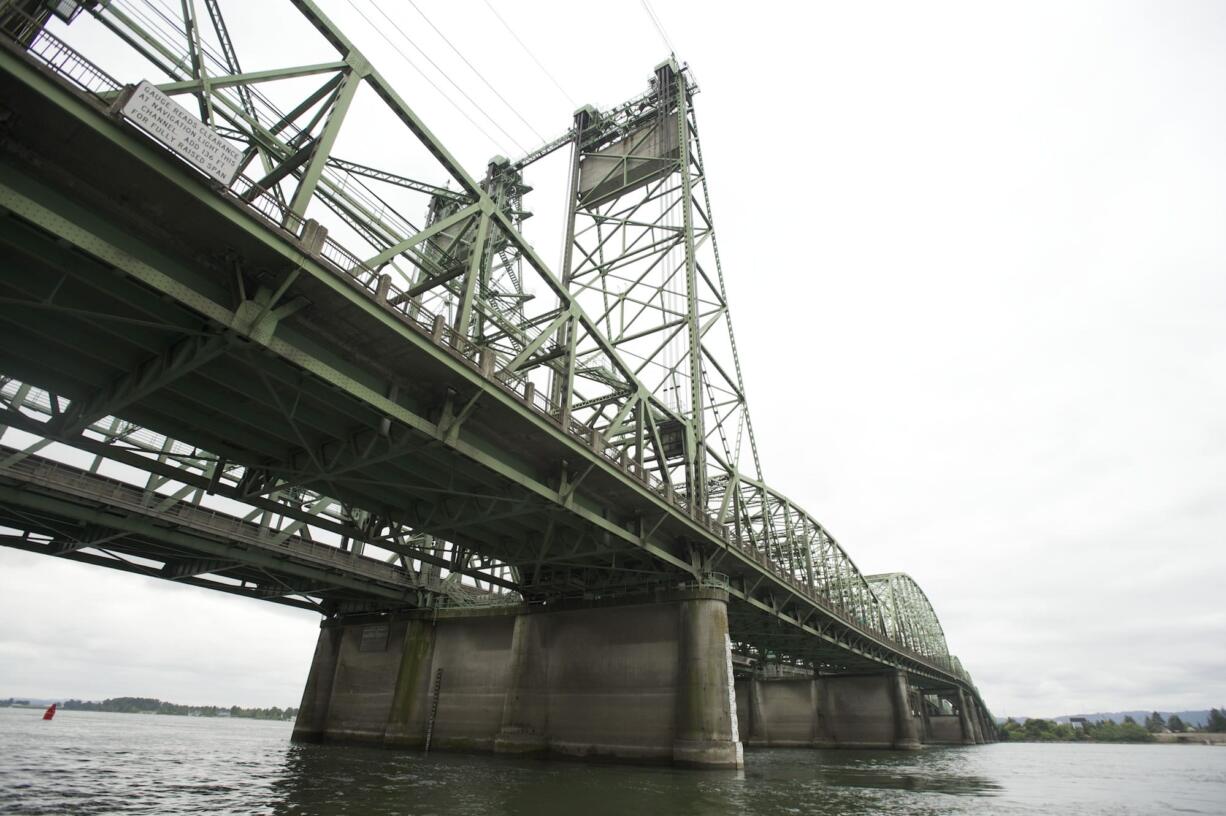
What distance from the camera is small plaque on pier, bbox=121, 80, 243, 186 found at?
10.9m

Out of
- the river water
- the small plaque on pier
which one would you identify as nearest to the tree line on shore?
the river water

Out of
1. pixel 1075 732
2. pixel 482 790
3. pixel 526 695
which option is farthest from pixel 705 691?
pixel 1075 732

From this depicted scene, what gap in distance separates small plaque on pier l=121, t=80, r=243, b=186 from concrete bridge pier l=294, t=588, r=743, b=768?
83.6 feet

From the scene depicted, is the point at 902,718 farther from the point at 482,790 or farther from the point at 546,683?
the point at 482,790

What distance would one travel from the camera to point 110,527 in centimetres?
2945

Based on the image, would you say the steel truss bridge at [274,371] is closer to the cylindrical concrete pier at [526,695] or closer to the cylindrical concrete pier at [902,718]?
the cylindrical concrete pier at [526,695]

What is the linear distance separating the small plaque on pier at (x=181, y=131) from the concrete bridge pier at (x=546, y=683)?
25.5m

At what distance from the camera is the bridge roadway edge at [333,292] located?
34.9 ft

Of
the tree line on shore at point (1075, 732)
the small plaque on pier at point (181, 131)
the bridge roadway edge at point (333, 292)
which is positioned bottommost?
the tree line on shore at point (1075, 732)

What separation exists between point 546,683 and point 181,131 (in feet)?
96.7

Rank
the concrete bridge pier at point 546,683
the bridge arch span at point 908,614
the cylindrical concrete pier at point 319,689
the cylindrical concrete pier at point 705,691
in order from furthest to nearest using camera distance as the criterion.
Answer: the bridge arch span at point 908,614 → the cylindrical concrete pier at point 319,689 → the concrete bridge pier at point 546,683 → the cylindrical concrete pier at point 705,691

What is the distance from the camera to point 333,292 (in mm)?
Answer: 14078

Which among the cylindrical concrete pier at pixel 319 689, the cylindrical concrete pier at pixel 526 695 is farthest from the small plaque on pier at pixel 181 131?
the cylindrical concrete pier at pixel 319 689

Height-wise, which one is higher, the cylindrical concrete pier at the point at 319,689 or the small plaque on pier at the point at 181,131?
the small plaque on pier at the point at 181,131
